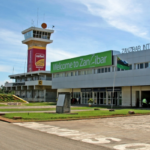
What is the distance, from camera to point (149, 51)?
34.4m

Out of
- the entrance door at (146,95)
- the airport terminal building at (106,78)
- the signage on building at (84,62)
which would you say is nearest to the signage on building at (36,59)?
the signage on building at (84,62)

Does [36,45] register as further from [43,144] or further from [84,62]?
[43,144]

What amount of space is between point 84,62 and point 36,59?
34.8 metres

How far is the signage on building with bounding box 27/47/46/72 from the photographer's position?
77312 millimetres

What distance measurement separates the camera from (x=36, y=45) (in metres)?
78.8

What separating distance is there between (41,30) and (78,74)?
35.6 m

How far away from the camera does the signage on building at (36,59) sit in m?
77.3

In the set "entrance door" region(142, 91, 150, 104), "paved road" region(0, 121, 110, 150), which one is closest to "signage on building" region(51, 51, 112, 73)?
"entrance door" region(142, 91, 150, 104)

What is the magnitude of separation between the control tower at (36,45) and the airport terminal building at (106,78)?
79.5 ft

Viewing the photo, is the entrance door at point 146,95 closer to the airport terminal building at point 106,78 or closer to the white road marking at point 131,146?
the airport terminal building at point 106,78

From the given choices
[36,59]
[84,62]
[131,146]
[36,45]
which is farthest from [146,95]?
[36,45]

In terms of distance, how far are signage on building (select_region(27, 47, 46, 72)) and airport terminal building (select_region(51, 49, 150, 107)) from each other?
23662mm

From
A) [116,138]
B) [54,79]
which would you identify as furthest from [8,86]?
[116,138]

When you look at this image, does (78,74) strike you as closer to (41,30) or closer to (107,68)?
(107,68)
